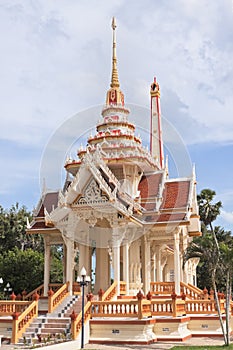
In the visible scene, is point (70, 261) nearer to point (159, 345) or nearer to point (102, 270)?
point (102, 270)

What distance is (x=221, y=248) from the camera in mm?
16547

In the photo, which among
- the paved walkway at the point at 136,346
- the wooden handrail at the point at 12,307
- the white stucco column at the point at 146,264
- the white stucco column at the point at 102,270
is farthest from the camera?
the white stucco column at the point at 102,270

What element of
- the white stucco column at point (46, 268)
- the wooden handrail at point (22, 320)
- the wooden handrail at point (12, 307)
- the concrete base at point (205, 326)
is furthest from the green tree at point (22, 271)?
the concrete base at point (205, 326)

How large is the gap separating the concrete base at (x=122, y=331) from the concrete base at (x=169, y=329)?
0.94 feet

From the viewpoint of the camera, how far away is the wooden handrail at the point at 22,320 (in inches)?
661

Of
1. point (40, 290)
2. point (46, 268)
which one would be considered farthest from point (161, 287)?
point (40, 290)

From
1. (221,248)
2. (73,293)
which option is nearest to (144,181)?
(73,293)

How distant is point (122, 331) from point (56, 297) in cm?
370

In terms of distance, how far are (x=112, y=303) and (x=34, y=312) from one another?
306 cm

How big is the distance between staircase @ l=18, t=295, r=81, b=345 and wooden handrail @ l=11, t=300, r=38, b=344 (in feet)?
0.54

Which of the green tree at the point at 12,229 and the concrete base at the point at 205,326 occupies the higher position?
the green tree at the point at 12,229

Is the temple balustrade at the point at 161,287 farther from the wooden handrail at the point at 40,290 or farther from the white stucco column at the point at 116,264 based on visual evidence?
the wooden handrail at the point at 40,290

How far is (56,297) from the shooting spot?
19406 mm

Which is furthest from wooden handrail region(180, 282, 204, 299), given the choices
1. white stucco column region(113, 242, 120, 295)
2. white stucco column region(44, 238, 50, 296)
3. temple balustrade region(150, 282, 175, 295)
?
white stucco column region(44, 238, 50, 296)
